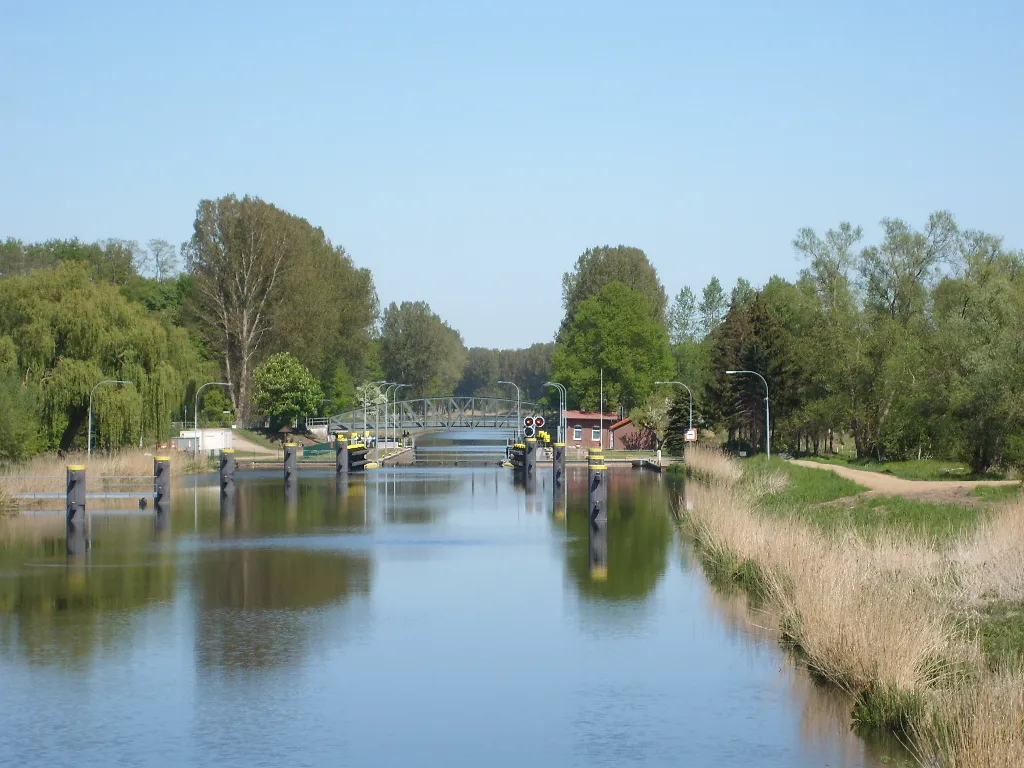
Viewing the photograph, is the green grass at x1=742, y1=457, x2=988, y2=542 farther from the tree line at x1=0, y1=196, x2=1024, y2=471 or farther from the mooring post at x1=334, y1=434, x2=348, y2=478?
the mooring post at x1=334, y1=434, x2=348, y2=478

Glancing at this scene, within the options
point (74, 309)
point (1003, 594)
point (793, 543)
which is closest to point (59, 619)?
point (793, 543)

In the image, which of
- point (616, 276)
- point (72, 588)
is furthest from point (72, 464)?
point (616, 276)

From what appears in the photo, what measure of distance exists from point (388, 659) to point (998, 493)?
20785 mm

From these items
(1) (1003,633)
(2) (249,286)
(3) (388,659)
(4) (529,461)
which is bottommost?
(3) (388,659)

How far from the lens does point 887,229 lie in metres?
77.3

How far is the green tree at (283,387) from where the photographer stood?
96.7 m

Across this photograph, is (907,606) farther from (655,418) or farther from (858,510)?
(655,418)

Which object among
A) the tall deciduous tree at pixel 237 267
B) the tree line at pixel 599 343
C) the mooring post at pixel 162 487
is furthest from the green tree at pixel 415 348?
the mooring post at pixel 162 487

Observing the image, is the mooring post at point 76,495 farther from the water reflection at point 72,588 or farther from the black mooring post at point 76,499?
the water reflection at point 72,588

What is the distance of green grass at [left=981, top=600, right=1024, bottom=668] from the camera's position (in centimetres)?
1605

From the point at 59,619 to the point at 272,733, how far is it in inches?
370

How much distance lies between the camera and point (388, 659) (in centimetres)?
2022

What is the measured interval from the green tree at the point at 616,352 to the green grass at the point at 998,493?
65.1m

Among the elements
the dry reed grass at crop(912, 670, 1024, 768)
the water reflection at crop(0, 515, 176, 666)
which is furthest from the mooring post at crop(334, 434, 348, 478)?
the dry reed grass at crop(912, 670, 1024, 768)
